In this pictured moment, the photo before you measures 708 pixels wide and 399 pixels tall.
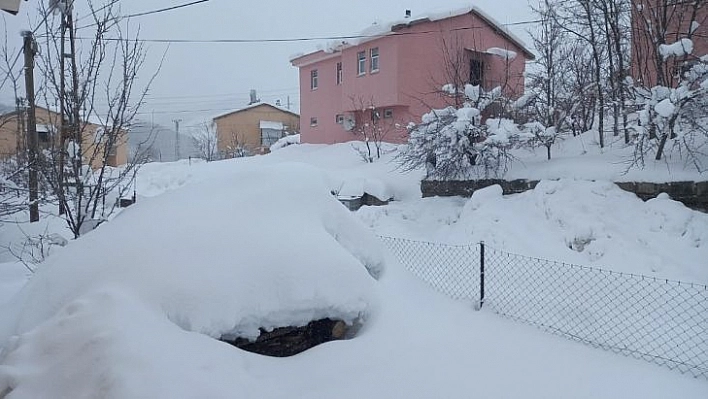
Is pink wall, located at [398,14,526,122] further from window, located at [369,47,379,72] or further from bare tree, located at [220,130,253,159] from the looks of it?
bare tree, located at [220,130,253,159]

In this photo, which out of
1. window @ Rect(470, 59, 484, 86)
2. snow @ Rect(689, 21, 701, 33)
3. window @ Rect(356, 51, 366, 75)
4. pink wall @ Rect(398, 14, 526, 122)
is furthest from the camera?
window @ Rect(356, 51, 366, 75)

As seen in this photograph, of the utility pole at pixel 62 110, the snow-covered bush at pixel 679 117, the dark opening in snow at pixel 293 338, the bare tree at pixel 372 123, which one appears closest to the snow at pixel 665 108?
the snow-covered bush at pixel 679 117

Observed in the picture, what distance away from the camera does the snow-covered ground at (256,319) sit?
7.47ft

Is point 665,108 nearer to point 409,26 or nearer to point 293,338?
point 293,338

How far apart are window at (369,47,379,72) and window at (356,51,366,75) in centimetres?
43

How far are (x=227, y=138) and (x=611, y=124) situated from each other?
27823mm

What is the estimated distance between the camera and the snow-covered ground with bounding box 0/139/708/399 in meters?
2.28

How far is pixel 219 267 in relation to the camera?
112 inches

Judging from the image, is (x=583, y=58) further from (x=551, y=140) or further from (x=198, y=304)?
(x=198, y=304)

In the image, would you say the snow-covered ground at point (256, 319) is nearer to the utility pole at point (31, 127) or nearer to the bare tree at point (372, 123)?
the utility pole at point (31, 127)

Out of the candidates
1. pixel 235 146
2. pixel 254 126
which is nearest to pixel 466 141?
pixel 235 146

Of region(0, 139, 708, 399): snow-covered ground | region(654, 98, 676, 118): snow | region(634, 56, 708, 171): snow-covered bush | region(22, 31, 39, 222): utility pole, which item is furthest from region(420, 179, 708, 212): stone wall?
region(22, 31, 39, 222): utility pole

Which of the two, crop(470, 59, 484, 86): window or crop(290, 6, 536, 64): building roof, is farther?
crop(290, 6, 536, 64): building roof

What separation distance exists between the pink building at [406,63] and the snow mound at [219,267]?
1150cm
